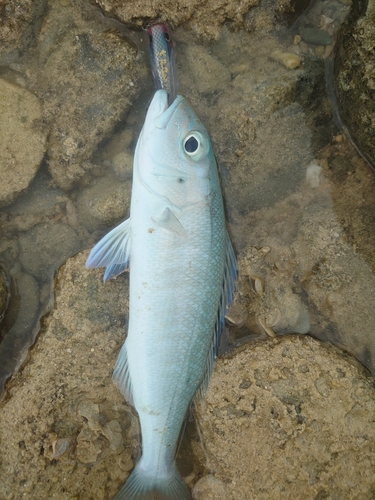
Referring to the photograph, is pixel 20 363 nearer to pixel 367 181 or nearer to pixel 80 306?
pixel 80 306

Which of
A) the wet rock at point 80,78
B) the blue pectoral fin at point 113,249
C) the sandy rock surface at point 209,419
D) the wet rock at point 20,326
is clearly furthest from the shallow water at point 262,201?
the blue pectoral fin at point 113,249

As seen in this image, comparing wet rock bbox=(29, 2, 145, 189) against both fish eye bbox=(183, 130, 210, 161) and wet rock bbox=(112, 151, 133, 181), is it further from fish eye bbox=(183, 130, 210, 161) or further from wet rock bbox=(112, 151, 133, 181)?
fish eye bbox=(183, 130, 210, 161)

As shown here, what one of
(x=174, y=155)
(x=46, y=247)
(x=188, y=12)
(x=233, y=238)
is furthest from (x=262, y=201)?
(x=46, y=247)

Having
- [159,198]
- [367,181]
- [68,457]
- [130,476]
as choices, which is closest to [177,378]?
[130,476]

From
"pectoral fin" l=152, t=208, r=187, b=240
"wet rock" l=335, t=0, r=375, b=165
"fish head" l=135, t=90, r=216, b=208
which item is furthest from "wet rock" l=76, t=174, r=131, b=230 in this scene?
"wet rock" l=335, t=0, r=375, b=165

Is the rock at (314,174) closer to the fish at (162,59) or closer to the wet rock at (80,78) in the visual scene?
the fish at (162,59)

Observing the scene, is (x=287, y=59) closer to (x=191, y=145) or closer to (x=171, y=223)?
(x=191, y=145)
